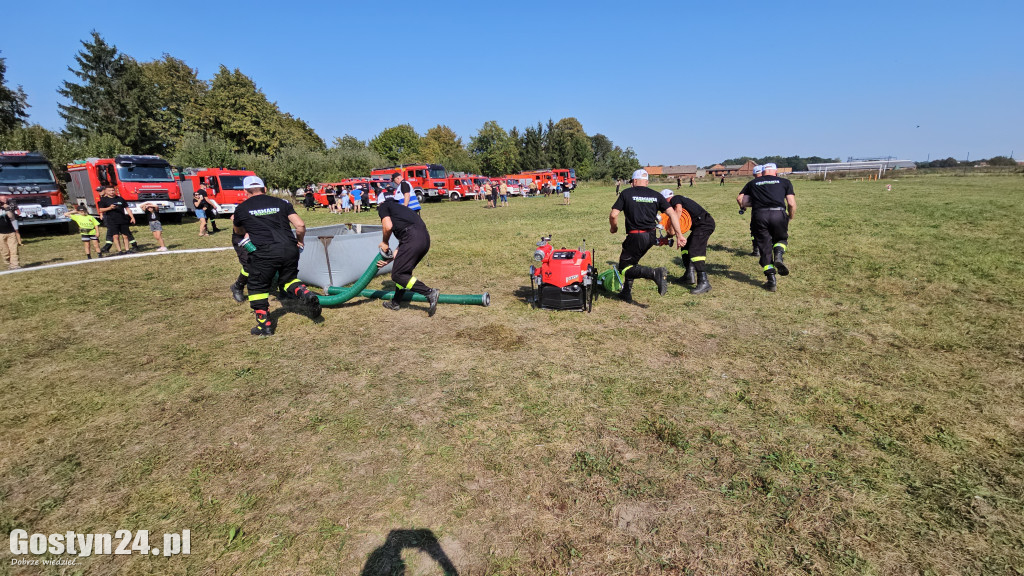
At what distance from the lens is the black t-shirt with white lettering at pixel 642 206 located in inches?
238

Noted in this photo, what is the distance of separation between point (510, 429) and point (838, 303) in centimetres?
557

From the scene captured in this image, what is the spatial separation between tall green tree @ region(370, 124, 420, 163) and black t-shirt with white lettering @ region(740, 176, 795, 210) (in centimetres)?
7739

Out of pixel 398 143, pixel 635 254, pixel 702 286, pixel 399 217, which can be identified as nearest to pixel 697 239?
pixel 702 286

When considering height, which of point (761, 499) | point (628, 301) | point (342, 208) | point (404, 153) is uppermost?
point (404, 153)

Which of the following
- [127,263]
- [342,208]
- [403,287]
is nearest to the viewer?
[403,287]

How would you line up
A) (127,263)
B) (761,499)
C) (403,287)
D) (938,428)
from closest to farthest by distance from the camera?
1. (761,499)
2. (938,428)
3. (403,287)
4. (127,263)

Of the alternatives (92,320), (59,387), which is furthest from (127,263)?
(59,387)

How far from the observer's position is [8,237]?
384 inches

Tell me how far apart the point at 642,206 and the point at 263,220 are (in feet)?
16.2

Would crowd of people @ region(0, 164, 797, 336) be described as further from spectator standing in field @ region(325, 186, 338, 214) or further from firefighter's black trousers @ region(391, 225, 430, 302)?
spectator standing in field @ region(325, 186, 338, 214)

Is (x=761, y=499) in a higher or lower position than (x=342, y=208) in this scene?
lower

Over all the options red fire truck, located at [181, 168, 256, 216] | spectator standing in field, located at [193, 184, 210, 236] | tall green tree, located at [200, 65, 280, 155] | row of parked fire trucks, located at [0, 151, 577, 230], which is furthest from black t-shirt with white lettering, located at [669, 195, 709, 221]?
tall green tree, located at [200, 65, 280, 155]

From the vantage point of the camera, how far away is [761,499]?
259cm

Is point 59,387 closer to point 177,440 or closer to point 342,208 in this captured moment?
point 177,440
